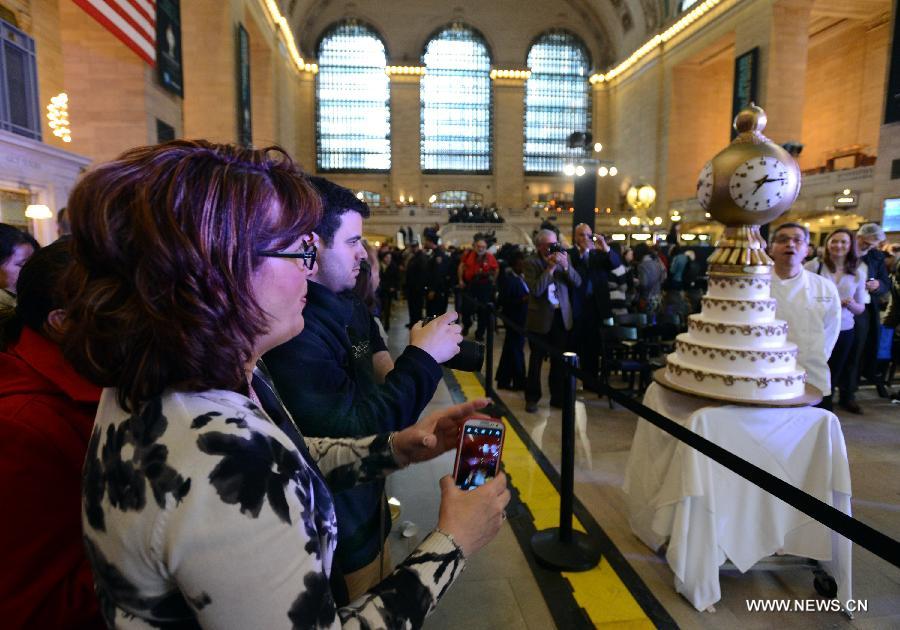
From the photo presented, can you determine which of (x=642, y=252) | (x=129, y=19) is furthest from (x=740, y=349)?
(x=129, y=19)

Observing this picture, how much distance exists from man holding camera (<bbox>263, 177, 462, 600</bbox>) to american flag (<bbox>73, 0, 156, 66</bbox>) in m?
7.84

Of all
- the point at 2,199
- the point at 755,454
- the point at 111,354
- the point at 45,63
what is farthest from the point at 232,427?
the point at 45,63

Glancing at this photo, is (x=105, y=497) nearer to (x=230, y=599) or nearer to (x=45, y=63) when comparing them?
(x=230, y=599)

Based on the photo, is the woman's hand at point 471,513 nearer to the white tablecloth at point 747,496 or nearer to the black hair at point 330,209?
the black hair at point 330,209

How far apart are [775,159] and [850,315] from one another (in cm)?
347

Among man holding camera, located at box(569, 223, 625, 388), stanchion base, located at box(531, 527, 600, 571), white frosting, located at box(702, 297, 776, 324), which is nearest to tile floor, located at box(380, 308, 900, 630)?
stanchion base, located at box(531, 527, 600, 571)

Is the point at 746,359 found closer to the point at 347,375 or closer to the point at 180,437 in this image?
the point at 347,375

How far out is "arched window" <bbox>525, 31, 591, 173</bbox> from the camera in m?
39.5

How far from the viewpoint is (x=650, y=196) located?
58.5 ft

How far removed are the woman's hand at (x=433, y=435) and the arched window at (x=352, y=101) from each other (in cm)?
4000

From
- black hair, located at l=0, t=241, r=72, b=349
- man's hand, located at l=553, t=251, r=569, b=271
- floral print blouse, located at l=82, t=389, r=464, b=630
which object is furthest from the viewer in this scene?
man's hand, located at l=553, t=251, r=569, b=271

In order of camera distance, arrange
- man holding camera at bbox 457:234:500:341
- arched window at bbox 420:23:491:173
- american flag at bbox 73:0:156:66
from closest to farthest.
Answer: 1. american flag at bbox 73:0:156:66
2. man holding camera at bbox 457:234:500:341
3. arched window at bbox 420:23:491:173

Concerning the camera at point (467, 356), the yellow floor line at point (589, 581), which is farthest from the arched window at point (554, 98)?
the camera at point (467, 356)

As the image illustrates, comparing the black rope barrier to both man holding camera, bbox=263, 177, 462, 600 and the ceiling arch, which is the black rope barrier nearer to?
man holding camera, bbox=263, 177, 462, 600
